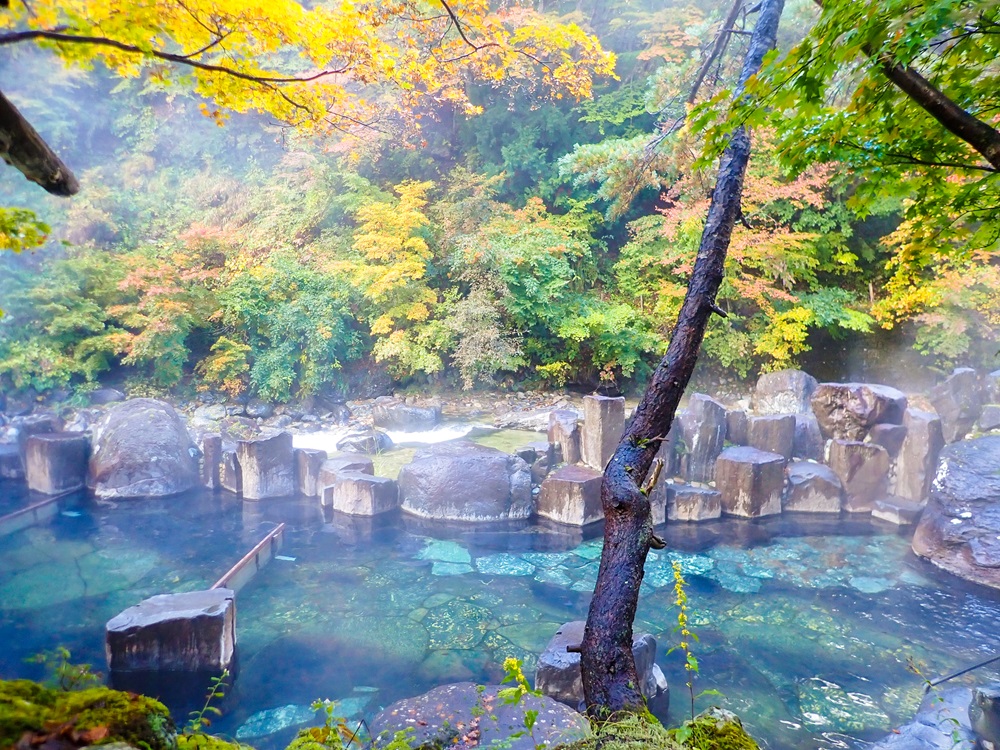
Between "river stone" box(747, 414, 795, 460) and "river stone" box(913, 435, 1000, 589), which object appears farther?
"river stone" box(747, 414, 795, 460)

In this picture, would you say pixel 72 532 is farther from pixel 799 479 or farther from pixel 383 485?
pixel 799 479

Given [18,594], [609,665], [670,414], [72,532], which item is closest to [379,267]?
[72,532]

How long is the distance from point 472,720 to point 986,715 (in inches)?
125

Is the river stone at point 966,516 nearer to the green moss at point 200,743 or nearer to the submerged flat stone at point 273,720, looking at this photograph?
the submerged flat stone at point 273,720

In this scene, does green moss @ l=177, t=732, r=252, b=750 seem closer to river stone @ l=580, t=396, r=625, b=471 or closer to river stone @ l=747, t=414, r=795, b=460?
river stone @ l=580, t=396, r=625, b=471

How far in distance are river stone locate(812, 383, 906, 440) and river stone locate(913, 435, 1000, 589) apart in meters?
1.29

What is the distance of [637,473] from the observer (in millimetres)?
2713

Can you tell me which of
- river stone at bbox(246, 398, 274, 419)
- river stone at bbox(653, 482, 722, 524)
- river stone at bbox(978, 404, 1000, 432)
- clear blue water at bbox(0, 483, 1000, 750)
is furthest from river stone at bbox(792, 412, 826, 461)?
river stone at bbox(246, 398, 274, 419)

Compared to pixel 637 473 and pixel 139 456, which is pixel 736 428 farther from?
pixel 139 456

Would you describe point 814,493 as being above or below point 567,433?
below

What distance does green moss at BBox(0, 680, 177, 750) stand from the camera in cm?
110

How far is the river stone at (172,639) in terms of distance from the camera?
4336 mm

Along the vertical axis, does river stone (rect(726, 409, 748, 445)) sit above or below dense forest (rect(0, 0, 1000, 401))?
below

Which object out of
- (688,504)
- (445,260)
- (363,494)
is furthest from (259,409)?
(688,504)
